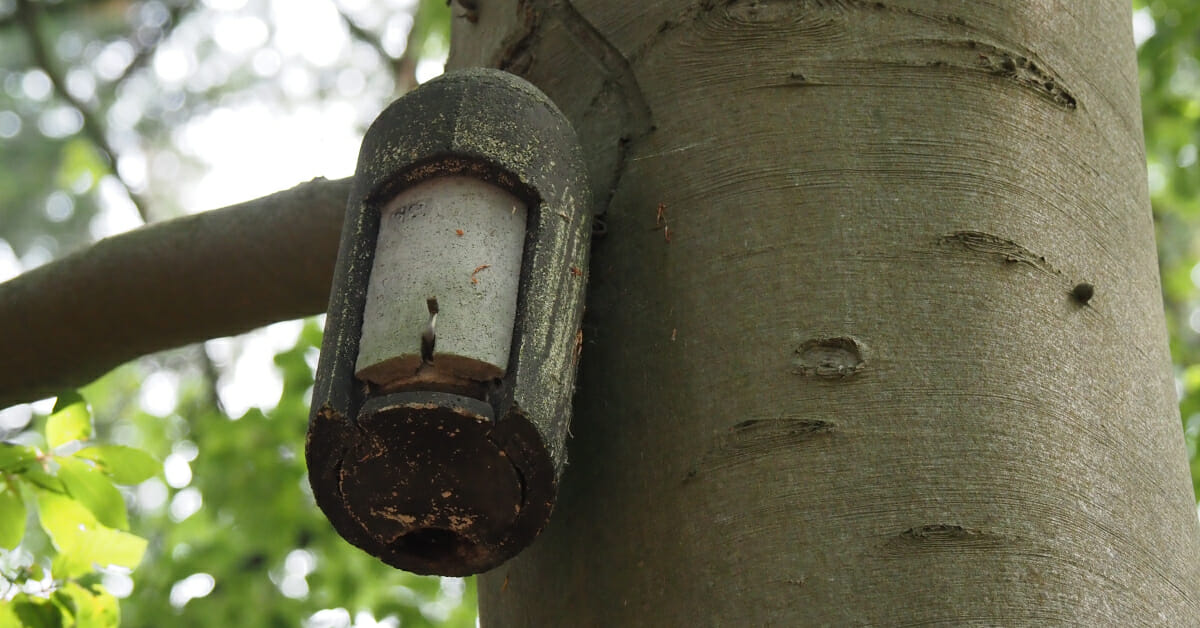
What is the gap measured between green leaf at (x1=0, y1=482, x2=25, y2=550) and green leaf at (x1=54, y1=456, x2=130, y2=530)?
0.08 m

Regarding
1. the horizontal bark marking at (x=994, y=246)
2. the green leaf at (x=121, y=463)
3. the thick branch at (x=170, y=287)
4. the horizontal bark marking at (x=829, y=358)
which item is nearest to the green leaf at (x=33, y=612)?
the green leaf at (x=121, y=463)

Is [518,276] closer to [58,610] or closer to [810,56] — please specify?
[810,56]

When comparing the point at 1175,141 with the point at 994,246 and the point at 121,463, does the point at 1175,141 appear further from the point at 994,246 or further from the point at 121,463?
the point at 121,463

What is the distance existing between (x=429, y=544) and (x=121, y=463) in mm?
1070

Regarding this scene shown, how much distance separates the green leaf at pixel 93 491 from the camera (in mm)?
1929

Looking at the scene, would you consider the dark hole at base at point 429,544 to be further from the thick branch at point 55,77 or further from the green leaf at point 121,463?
the thick branch at point 55,77

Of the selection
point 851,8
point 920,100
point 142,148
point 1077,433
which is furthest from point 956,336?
point 142,148

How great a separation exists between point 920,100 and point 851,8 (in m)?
0.14

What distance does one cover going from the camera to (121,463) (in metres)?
2.02

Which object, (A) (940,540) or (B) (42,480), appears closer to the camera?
(A) (940,540)

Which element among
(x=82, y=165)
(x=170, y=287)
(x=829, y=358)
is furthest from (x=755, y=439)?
(x=82, y=165)

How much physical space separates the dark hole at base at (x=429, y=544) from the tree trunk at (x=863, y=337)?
4.6 inches

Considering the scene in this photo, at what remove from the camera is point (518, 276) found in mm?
1143

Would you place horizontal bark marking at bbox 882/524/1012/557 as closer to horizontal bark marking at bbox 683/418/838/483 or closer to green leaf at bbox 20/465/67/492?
horizontal bark marking at bbox 683/418/838/483
